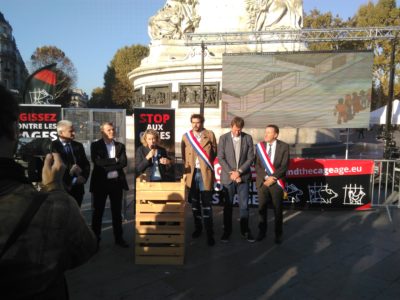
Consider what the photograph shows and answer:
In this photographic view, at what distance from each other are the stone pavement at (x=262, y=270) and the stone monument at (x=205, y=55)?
36.6 feet

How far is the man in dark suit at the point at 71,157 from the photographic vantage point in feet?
15.1

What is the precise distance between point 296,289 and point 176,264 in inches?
61.8

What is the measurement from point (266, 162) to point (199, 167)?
43.8 inches

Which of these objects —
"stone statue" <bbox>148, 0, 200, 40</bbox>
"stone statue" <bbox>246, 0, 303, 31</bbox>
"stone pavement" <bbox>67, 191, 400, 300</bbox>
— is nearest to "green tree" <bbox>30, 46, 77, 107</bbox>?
"stone statue" <bbox>148, 0, 200, 40</bbox>

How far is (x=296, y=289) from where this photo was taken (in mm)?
3771

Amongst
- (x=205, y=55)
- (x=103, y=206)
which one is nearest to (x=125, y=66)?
(x=205, y=55)

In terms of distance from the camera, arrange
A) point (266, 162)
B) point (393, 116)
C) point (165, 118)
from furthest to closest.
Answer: point (393, 116)
point (165, 118)
point (266, 162)

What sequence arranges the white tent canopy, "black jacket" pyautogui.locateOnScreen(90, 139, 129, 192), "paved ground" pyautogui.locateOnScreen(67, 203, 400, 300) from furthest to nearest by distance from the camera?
the white tent canopy, "black jacket" pyautogui.locateOnScreen(90, 139, 129, 192), "paved ground" pyautogui.locateOnScreen(67, 203, 400, 300)

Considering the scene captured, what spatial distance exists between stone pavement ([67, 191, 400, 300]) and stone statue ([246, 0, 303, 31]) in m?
14.9

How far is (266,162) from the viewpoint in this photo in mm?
5504

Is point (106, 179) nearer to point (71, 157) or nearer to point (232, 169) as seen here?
point (71, 157)

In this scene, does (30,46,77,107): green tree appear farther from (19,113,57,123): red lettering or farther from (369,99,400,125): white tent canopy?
(19,113,57,123): red lettering

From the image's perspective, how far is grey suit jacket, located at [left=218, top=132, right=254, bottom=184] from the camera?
5430 mm

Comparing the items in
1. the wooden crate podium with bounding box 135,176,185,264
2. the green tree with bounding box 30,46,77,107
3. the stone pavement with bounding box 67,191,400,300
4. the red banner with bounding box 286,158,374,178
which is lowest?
the stone pavement with bounding box 67,191,400,300
